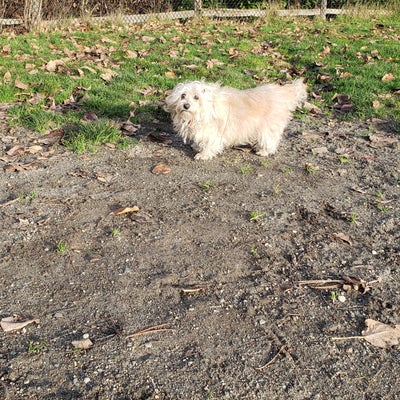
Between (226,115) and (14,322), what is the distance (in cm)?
305

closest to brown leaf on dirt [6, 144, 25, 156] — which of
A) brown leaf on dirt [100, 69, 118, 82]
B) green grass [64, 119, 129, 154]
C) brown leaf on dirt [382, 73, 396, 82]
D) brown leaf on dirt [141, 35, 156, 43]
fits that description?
green grass [64, 119, 129, 154]

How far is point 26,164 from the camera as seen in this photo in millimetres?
4887

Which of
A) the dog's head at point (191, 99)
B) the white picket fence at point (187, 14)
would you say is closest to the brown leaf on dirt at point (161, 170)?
the dog's head at point (191, 99)

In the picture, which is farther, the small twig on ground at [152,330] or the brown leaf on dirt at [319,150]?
the brown leaf on dirt at [319,150]

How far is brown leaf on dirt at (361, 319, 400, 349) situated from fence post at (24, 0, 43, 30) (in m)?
9.54

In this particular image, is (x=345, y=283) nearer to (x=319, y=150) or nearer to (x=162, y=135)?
(x=319, y=150)

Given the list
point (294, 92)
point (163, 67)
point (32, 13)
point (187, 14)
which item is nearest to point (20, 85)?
point (163, 67)

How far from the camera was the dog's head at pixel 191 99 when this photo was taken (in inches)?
191

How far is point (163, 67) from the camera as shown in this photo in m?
7.96

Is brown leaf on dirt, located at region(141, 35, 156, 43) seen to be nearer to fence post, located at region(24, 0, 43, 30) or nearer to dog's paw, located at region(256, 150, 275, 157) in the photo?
fence post, located at region(24, 0, 43, 30)

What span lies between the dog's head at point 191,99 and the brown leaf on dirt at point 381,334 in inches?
107

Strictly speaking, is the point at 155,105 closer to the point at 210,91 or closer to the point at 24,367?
the point at 210,91

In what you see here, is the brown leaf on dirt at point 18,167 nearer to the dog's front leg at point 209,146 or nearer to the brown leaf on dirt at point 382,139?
the dog's front leg at point 209,146

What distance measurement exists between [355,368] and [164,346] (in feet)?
3.43
